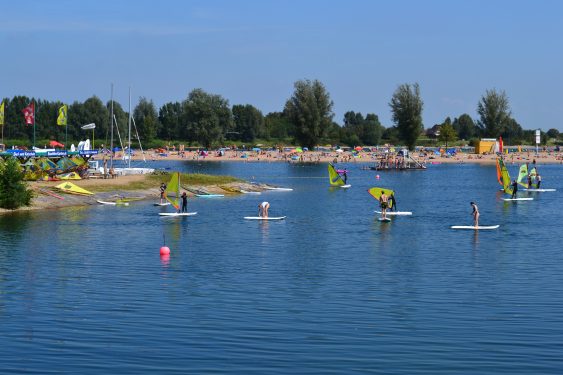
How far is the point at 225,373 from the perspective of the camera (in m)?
27.7

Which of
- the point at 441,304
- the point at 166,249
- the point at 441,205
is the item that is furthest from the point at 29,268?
the point at 441,205

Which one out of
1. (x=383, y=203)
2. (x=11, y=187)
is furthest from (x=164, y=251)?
(x=11, y=187)

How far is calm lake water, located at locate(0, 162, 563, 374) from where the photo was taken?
29.5 metres

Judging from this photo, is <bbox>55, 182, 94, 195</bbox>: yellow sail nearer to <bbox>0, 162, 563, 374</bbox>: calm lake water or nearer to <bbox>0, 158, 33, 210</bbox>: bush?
<bbox>0, 158, 33, 210</bbox>: bush

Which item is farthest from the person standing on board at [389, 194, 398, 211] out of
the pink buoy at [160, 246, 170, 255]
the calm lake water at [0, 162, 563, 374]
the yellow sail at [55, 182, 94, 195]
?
the pink buoy at [160, 246, 170, 255]

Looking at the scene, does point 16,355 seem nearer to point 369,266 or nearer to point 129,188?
point 369,266

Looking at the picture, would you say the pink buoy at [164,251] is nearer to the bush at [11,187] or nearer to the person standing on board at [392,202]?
the bush at [11,187]

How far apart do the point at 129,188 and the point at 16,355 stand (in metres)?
65.8

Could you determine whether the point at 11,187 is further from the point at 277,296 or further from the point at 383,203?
the point at 277,296

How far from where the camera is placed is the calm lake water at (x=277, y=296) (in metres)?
29.5

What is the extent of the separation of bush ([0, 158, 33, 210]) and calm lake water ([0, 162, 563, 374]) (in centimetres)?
297

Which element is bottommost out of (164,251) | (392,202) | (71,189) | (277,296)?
(277,296)

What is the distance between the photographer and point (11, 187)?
77688mm

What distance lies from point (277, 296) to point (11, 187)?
4436cm
